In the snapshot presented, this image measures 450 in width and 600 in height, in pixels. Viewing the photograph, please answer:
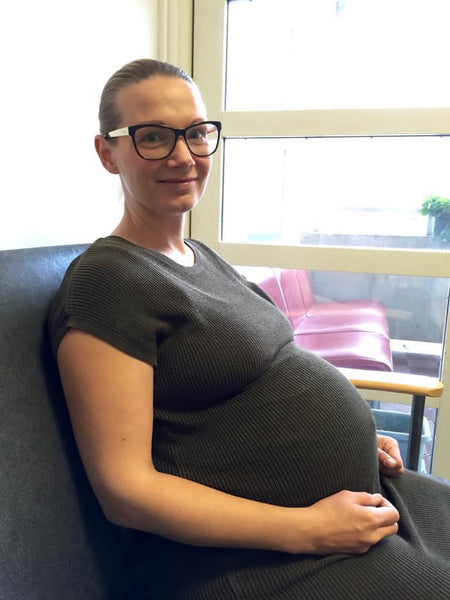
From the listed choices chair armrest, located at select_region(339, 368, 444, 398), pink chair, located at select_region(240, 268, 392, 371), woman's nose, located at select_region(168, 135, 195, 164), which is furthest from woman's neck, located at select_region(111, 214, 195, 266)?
pink chair, located at select_region(240, 268, 392, 371)

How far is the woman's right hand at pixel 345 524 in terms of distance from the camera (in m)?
0.63

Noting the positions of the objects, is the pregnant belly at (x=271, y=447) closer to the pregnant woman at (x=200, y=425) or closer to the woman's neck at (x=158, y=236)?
the pregnant woman at (x=200, y=425)

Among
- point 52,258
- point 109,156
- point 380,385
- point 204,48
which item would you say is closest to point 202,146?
point 109,156

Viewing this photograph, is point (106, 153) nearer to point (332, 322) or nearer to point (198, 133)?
point (198, 133)

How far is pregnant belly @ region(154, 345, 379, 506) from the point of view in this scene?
679 mm

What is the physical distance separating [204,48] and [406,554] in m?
1.43

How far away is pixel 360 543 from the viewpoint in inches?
25.3

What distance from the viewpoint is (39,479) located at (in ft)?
1.92

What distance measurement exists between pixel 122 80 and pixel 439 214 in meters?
1.00

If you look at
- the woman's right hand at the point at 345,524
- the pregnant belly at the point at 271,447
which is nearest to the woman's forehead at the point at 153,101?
the pregnant belly at the point at 271,447

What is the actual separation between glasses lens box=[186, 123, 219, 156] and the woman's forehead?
0.03 metres

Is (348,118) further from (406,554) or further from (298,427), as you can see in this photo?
(406,554)

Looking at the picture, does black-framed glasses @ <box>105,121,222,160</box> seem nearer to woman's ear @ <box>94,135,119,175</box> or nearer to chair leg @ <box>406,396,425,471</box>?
woman's ear @ <box>94,135,119,175</box>

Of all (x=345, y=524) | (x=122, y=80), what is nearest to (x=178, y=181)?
(x=122, y=80)
